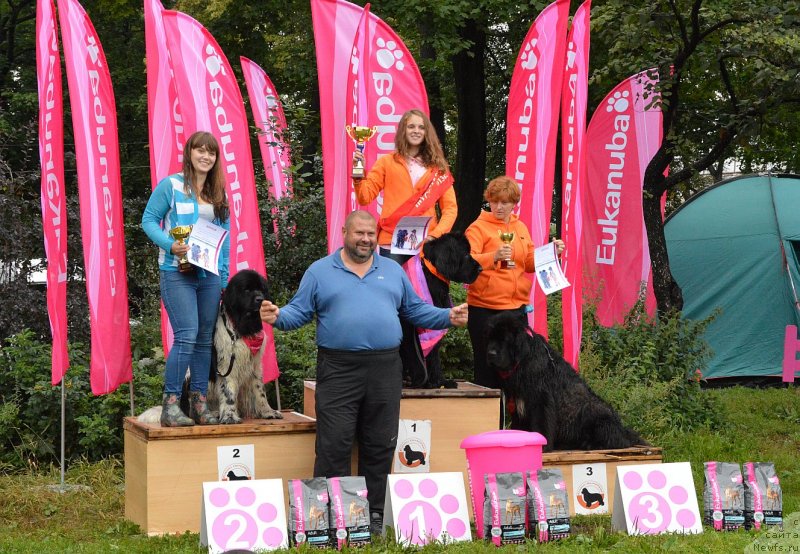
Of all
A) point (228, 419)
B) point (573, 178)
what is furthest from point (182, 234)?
point (573, 178)

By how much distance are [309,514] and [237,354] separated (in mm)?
1074

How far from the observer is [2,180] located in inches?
331

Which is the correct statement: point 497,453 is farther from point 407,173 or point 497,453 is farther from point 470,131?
point 470,131

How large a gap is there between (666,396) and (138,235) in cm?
807

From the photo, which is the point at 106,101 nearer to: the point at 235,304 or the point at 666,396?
the point at 235,304

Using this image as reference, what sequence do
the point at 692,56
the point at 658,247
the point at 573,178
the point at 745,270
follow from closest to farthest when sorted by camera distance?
1. the point at 573,178
2. the point at 658,247
3. the point at 692,56
4. the point at 745,270

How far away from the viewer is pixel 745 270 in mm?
12422

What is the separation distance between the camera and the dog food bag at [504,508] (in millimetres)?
5016

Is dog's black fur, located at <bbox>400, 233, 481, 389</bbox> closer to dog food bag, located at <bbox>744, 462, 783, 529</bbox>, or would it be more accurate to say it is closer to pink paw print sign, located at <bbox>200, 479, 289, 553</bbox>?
pink paw print sign, located at <bbox>200, 479, 289, 553</bbox>

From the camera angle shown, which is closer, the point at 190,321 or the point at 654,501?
the point at 654,501

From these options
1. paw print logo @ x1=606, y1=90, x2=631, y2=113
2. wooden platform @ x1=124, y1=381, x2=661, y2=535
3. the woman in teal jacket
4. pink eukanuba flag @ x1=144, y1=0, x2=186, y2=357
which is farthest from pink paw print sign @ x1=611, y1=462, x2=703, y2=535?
paw print logo @ x1=606, y1=90, x2=631, y2=113

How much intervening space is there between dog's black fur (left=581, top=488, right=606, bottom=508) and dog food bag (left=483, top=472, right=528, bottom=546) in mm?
985

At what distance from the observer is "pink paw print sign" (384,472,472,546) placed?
16.2ft

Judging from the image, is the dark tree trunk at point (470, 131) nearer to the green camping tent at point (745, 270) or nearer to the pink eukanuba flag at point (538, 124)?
the green camping tent at point (745, 270)
